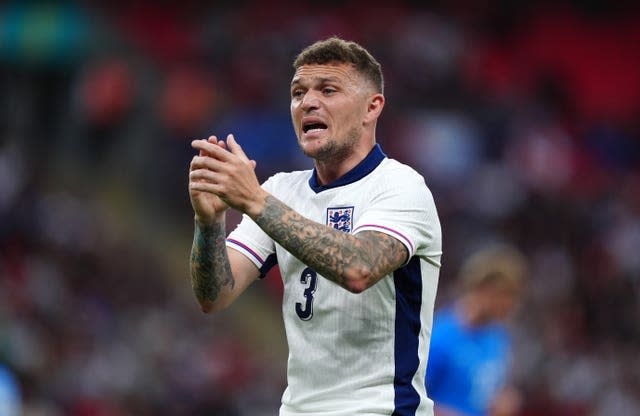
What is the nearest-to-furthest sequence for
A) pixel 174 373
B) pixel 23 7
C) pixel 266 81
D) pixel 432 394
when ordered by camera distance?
A: pixel 432 394 < pixel 174 373 < pixel 266 81 < pixel 23 7

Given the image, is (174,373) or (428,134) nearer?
(174,373)

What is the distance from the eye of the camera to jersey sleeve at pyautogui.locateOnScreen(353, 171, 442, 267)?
3.75 meters

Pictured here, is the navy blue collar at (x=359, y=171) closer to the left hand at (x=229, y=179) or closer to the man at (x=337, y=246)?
the man at (x=337, y=246)

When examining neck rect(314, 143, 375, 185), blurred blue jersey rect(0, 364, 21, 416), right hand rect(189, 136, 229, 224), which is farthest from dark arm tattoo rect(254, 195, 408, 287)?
blurred blue jersey rect(0, 364, 21, 416)

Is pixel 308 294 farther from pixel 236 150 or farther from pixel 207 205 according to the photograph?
pixel 236 150

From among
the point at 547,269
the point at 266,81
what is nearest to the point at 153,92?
the point at 266,81

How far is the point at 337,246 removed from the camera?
3572 millimetres

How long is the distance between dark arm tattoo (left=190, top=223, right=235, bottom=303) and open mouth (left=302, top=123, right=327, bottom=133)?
468mm

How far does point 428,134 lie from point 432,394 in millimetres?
9152

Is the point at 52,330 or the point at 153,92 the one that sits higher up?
the point at 153,92

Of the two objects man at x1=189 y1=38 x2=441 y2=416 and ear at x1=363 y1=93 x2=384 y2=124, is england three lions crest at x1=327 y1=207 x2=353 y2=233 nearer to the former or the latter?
man at x1=189 y1=38 x2=441 y2=416

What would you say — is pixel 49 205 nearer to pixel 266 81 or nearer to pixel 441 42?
pixel 266 81

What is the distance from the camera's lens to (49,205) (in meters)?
14.7

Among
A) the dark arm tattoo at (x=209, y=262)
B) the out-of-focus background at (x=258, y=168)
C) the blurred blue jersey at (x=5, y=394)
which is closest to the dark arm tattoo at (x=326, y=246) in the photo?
the dark arm tattoo at (x=209, y=262)
